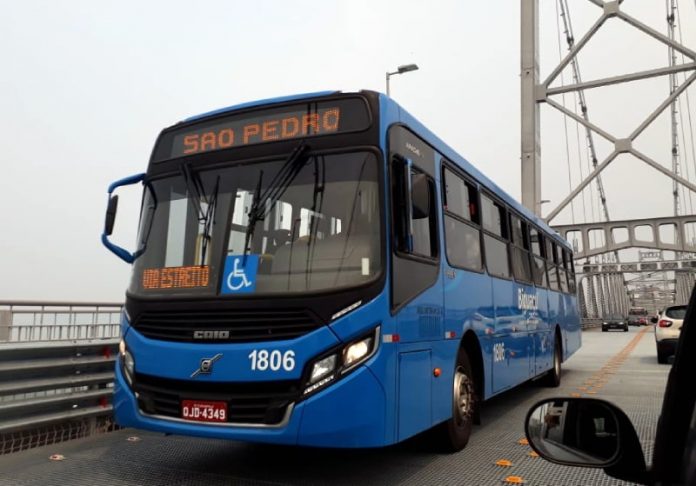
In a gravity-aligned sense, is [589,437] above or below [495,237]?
below

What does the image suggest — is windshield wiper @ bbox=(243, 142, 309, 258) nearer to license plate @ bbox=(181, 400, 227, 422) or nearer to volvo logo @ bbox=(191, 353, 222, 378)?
volvo logo @ bbox=(191, 353, 222, 378)

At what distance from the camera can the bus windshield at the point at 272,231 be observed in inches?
161

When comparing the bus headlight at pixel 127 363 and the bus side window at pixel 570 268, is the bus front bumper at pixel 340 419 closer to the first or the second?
the bus headlight at pixel 127 363

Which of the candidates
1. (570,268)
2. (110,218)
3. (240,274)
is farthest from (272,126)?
(570,268)

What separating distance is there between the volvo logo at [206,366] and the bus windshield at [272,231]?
45cm

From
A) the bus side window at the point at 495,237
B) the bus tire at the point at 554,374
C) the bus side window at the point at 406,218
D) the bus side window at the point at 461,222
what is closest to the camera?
the bus side window at the point at 406,218

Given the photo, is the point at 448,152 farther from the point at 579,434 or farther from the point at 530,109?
the point at 530,109

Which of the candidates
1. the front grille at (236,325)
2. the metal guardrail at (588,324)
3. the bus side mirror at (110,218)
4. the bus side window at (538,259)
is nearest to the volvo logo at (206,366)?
the front grille at (236,325)

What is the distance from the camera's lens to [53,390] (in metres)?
5.75

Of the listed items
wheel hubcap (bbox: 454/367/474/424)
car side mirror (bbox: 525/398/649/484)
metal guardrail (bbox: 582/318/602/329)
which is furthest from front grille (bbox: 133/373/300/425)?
metal guardrail (bbox: 582/318/602/329)

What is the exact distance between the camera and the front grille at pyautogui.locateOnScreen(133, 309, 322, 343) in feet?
12.9

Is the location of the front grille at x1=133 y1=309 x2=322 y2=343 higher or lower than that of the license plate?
higher

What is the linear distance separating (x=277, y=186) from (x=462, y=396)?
259 centimetres

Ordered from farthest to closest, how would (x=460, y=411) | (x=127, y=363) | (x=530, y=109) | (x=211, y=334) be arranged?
1. (x=530, y=109)
2. (x=460, y=411)
3. (x=127, y=363)
4. (x=211, y=334)
